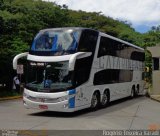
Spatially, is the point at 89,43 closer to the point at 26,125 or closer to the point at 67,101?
the point at 67,101

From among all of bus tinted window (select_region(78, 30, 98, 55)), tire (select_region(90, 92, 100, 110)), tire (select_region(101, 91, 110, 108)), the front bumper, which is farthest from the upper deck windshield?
tire (select_region(101, 91, 110, 108))

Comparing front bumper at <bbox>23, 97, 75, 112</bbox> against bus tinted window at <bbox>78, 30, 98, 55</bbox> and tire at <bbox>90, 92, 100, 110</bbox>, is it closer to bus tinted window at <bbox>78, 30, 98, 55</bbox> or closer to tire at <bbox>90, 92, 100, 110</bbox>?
bus tinted window at <bbox>78, 30, 98, 55</bbox>

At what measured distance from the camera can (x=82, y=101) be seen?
18641 mm

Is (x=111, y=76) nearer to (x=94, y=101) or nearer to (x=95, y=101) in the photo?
(x=95, y=101)

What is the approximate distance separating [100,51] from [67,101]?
4180mm

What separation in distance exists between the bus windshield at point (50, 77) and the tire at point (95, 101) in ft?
9.61

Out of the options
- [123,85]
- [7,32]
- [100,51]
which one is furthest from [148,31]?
[100,51]

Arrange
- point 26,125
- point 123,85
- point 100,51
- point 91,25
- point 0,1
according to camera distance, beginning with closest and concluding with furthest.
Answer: point 26,125 → point 100,51 → point 123,85 → point 0,1 → point 91,25

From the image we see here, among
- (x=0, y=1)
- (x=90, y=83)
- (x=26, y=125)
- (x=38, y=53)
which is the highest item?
(x=0, y=1)

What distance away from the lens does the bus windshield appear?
57.9 feet

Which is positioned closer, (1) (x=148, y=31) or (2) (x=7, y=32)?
(2) (x=7, y=32)

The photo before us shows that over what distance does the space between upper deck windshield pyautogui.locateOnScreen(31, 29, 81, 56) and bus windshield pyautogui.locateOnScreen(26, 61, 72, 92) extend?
62 cm

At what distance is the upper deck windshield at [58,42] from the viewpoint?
18094 millimetres

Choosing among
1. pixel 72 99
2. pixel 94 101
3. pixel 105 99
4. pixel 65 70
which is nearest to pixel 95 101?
pixel 94 101
